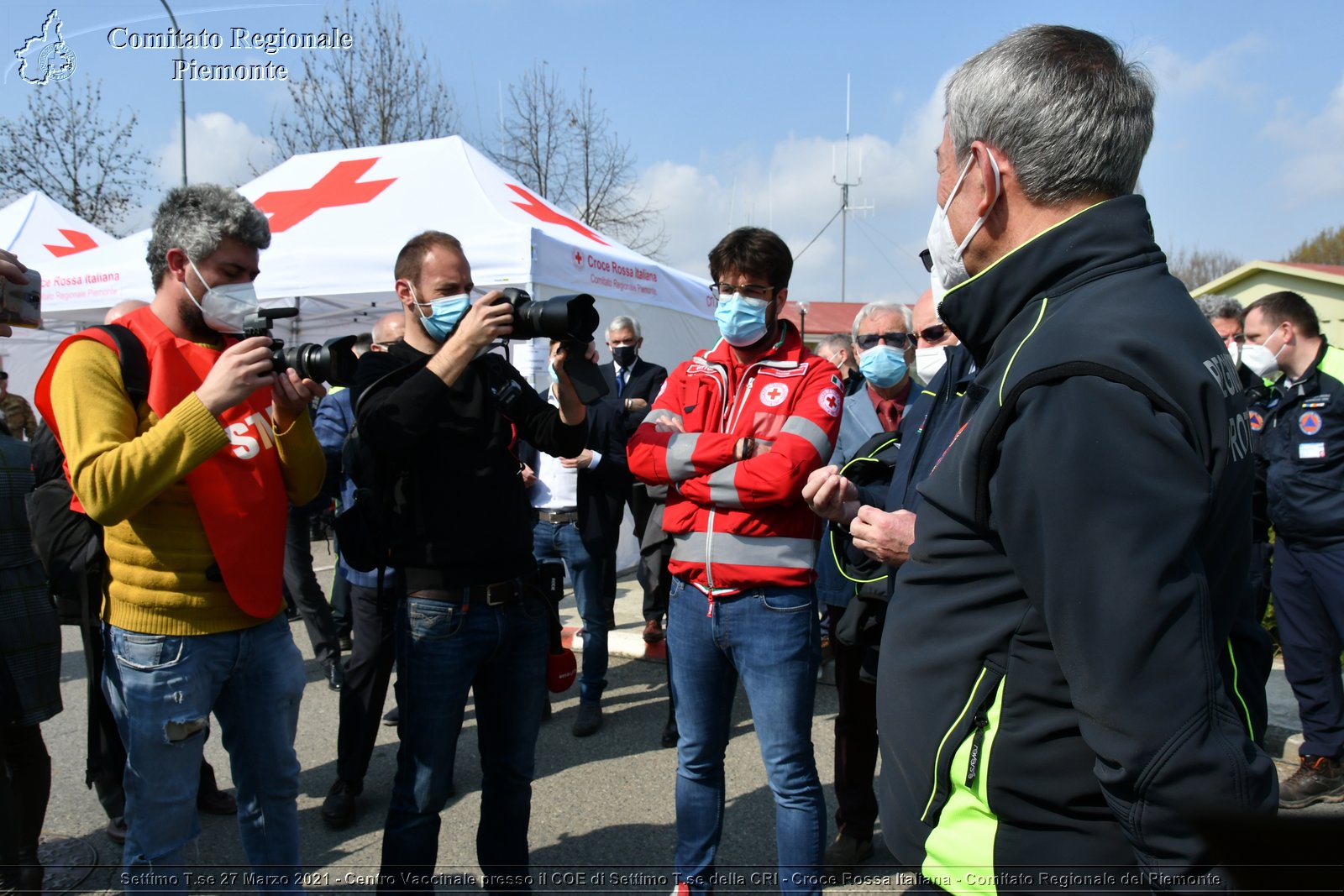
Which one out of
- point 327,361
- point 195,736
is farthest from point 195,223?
point 195,736

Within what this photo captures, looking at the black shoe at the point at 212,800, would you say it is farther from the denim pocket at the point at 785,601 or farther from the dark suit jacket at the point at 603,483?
the denim pocket at the point at 785,601

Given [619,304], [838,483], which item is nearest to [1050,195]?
[838,483]

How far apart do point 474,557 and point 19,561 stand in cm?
168

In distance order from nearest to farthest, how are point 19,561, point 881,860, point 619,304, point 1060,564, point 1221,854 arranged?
1. point 1221,854
2. point 1060,564
3. point 19,561
4. point 881,860
5. point 619,304

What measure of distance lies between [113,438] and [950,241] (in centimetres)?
197

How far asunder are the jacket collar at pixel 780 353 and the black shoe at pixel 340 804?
2341 mm

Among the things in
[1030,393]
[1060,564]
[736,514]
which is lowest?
[736,514]

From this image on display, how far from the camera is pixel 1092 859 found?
112cm

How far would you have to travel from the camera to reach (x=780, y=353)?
2.82m

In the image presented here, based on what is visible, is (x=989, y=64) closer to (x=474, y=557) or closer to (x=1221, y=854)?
(x=1221, y=854)

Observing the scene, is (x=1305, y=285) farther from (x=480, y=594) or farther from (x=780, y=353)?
(x=480, y=594)

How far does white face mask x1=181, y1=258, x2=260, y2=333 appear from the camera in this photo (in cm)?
235

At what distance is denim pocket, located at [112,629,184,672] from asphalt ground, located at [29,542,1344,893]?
126cm

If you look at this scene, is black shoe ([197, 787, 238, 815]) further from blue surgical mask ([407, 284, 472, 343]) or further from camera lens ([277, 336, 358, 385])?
blue surgical mask ([407, 284, 472, 343])
